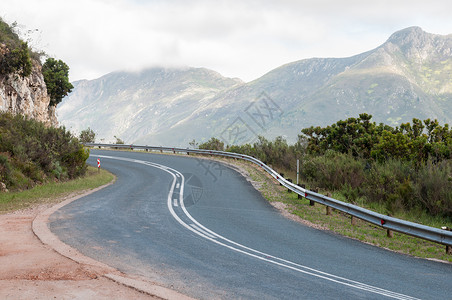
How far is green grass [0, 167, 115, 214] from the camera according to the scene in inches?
497

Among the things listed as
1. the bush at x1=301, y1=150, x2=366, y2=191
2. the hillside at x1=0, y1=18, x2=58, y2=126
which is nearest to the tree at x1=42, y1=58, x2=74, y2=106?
the hillside at x1=0, y1=18, x2=58, y2=126

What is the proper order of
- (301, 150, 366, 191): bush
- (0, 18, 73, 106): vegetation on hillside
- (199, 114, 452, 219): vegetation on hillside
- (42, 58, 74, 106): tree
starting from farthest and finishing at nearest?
(42, 58, 74, 106): tree, (0, 18, 73, 106): vegetation on hillside, (301, 150, 366, 191): bush, (199, 114, 452, 219): vegetation on hillside

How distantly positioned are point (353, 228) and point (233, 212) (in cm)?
389

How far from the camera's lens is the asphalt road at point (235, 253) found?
5.78 meters

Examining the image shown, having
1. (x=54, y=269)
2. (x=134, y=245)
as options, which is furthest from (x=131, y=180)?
(x=54, y=269)

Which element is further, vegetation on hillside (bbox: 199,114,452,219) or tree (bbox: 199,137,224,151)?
tree (bbox: 199,137,224,151)

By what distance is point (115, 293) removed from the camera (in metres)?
5.19

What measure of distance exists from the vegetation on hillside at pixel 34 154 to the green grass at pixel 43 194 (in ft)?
2.65

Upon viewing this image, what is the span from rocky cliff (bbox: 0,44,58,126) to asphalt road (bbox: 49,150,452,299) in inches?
556

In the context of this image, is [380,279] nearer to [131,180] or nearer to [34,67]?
[131,180]

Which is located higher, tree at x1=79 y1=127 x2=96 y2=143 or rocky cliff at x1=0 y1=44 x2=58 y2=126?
rocky cliff at x1=0 y1=44 x2=58 y2=126

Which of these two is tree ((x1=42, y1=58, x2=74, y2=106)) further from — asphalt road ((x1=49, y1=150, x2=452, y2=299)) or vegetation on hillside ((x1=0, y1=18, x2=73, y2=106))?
asphalt road ((x1=49, y1=150, x2=452, y2=299))

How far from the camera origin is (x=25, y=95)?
90.7ft

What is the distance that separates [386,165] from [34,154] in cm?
1680
